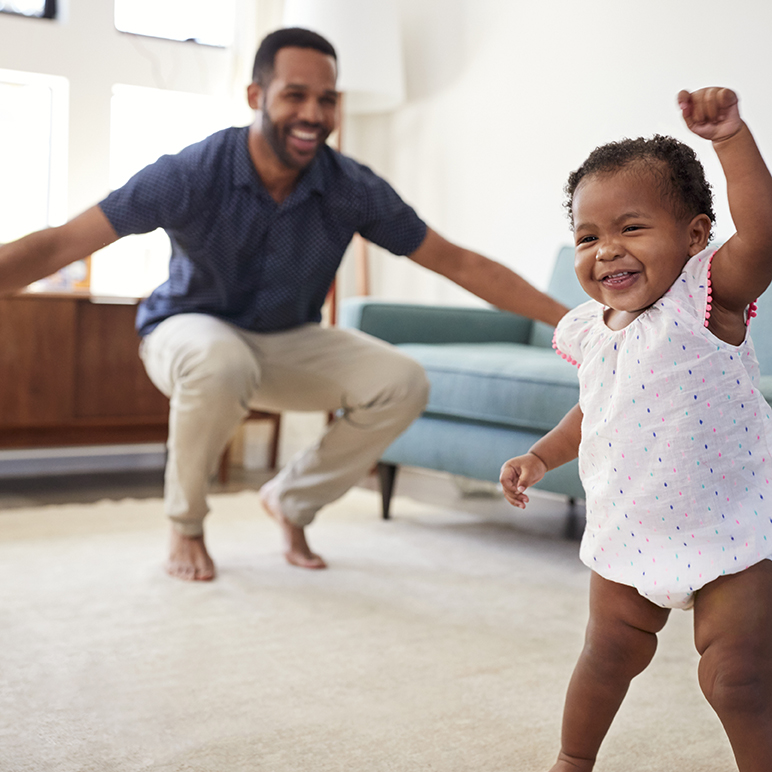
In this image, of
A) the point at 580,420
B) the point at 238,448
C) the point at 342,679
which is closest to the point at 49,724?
the point at 342,679

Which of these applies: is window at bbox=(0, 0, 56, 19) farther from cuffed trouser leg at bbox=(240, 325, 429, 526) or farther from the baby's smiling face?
the baby's smiling face

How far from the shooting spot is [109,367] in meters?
2.88

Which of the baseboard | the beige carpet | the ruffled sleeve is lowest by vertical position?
the baseboard

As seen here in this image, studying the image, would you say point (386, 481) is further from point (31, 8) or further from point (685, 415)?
point (31, 8)

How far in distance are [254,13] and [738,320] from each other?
319cm

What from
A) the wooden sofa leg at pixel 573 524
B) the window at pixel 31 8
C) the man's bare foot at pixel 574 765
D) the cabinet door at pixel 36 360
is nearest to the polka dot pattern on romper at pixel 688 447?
the man's bare foot at pixel 574 765

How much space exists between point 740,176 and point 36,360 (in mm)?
2301

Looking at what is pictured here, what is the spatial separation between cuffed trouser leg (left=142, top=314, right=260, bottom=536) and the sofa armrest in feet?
2.27

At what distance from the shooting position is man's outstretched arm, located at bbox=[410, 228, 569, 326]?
1783mm

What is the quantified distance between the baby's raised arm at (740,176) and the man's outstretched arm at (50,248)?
3.83 ft

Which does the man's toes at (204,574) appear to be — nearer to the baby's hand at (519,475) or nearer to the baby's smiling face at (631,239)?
the baby's hand at (519,475)

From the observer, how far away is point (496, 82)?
340cm

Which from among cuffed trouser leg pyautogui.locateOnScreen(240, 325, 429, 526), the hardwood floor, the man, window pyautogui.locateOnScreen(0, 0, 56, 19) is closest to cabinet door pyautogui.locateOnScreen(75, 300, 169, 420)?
the hardwood floor

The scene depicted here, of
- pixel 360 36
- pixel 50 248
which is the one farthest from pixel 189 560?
pixel 360 36
